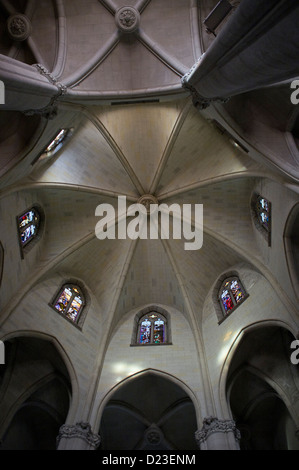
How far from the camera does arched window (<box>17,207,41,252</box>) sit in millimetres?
12180

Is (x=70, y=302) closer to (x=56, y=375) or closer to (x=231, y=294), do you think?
(x=56, y=375)

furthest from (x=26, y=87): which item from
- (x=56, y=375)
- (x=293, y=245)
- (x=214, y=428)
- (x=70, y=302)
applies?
(x=214, y=428)

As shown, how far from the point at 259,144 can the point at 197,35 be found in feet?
14.3

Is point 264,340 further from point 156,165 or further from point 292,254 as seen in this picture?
point 156,165

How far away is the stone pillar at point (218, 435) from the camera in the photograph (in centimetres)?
905

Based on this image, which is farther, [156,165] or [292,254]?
[156,165]

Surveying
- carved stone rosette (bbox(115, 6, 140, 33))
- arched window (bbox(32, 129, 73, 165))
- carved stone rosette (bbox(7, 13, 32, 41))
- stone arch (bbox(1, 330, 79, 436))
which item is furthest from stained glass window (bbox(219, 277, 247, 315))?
carved stone rosette (bbox(7, 13, 32, 41))

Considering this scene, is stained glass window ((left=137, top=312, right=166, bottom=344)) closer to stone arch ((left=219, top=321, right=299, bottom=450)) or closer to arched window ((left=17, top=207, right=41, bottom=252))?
stone arch ((left=219, top=321, right=299, bottom=450))

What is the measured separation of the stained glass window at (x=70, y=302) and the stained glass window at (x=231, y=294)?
533cm

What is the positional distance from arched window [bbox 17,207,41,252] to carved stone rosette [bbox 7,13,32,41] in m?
5.37

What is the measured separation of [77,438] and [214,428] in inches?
138

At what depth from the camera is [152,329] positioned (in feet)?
46.0

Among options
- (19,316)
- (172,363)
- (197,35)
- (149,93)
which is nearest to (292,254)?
(172,363)

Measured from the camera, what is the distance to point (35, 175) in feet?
39.3
